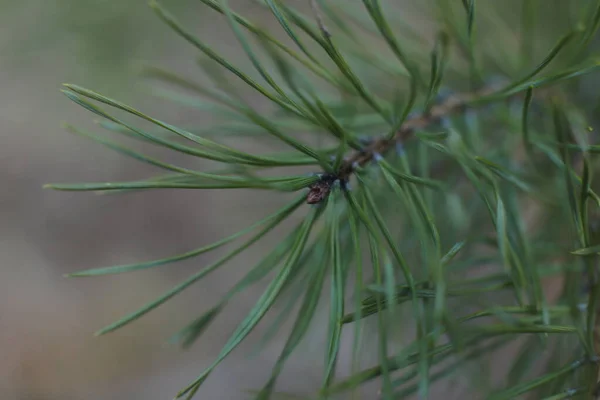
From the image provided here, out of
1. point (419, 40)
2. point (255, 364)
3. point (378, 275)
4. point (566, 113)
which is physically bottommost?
point (255, 364)

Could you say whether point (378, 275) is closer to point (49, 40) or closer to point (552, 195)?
point (552, 195)

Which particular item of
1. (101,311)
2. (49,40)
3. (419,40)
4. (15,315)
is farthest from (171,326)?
(419,40)

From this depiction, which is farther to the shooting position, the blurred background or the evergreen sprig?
the blurred background

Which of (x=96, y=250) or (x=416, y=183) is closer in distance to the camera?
(x=416, y=183)

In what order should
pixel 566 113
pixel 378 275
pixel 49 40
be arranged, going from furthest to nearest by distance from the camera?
1. pixel 49 40
2. pixel 566 113
3. pixel 378 275
